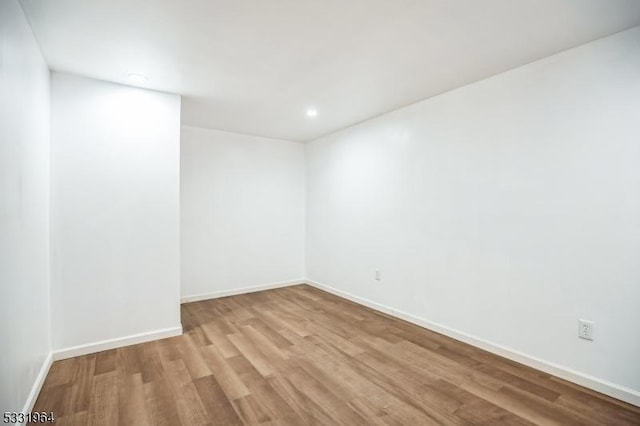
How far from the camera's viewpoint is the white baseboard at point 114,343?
2.54 meters

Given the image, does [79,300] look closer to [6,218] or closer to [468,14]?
[6,218]

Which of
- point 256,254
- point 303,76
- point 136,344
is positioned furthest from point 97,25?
point 256,254

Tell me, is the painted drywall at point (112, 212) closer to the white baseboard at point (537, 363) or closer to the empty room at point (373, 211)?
the empty room at point (373, 211)

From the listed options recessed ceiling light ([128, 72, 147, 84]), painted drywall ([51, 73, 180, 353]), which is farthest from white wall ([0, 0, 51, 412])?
recessed ceiling light ([128, 72, 147, 84])

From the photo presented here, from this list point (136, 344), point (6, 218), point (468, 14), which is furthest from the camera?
point (136, 344)

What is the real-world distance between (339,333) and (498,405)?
4.83 feet

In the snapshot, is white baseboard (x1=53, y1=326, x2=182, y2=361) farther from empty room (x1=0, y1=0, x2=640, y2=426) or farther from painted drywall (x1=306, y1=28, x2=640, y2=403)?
painted drywall (x1=306, y1=28, x2=640, y2=403)

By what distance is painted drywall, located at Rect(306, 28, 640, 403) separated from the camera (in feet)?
6.51

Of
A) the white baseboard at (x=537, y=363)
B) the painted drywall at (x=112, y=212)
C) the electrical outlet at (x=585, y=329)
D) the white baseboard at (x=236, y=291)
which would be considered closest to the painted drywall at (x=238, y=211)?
the white baseboard at (x=236, y=291)

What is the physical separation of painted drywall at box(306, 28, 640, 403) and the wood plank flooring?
0.36 metres

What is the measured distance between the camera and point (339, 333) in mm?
3061

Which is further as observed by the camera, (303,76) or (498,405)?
(303,76)

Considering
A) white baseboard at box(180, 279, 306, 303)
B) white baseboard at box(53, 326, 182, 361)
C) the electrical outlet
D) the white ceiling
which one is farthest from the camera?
white baseboard at box(180, 279, 306, 303)

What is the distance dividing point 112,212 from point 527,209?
3513 mm
